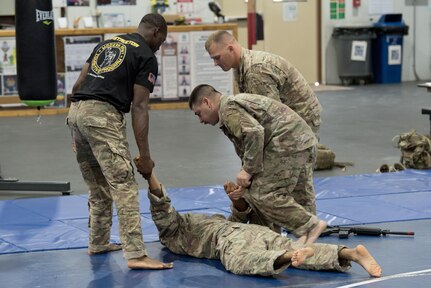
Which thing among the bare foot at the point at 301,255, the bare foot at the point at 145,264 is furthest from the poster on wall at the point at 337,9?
the bare foot at the point at 301,255

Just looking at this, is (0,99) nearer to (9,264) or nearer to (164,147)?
(164,147)

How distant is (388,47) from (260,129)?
1409cm

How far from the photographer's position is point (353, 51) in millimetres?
19875

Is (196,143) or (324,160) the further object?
(196,143)

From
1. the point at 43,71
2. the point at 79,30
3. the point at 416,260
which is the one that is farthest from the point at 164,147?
the point at 416,260

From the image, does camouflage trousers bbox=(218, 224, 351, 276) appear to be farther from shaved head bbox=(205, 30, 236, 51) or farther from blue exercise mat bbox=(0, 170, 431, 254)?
shaved head bbox=(205, 30, 236, 51)

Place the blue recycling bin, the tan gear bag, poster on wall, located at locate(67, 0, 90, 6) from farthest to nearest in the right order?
the blue recycling bin
poster on wall, located at locate(67, 0, 90, 6)
the tan gear bag

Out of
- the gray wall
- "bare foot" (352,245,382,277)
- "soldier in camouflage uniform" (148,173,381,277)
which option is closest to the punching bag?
"soldier in camouflage uniform" (148,173,381,277)

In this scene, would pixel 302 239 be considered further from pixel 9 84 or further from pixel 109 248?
pixel 9 84

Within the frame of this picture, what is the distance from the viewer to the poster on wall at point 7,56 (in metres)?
15.4

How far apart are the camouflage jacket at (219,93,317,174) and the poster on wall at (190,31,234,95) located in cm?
943

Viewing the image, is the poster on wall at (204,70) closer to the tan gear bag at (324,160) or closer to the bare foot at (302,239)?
the tan gear bag at (324,160)

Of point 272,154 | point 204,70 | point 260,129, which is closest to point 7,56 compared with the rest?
point 204,70

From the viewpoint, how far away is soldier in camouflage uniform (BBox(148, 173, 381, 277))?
610cm
